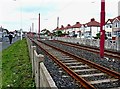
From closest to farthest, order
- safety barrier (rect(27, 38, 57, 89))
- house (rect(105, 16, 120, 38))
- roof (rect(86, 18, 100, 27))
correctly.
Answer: safety barrier (rect(27, 38, 57, 89))
house (rect(105, 16, 120, 38))
roof (rect(86, 18, 100, 27))

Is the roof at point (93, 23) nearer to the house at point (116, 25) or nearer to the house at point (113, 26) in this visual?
the house at point (113, 26)

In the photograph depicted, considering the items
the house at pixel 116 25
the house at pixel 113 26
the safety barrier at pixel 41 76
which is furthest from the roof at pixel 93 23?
the safety barrier at pixel 41 76

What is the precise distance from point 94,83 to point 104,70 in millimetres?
2104

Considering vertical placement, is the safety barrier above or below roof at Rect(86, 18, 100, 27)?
below

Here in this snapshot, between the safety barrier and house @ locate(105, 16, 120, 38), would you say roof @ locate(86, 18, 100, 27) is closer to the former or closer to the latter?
house @ locate(105, 16, 120, 38)

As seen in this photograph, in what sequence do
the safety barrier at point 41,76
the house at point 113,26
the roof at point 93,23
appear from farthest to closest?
the roof at point 93,23
the house at point 113,26
the safety barrier at point 41,76

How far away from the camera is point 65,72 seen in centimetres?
1089

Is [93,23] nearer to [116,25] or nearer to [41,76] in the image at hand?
[116,25]

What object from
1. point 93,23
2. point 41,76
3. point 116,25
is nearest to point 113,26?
point 116,25

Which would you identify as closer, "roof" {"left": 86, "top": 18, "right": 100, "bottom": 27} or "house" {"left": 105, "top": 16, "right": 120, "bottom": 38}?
"house" {"left": 105, "top": 16, "right": 120, "bottom": 38}

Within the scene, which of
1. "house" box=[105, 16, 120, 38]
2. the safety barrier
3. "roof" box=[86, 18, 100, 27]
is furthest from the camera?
"roof" box=[86, 18, 100, 27]

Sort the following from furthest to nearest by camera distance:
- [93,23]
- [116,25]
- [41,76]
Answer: [93,23], [116,25], [41,76]

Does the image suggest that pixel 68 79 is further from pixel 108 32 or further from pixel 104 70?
pixel 108 32

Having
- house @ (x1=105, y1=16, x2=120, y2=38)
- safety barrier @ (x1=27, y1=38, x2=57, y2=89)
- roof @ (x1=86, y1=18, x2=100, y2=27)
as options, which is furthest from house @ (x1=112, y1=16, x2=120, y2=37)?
safety barrier @ (x1=27, y1=38, x2=57, y2=89)
